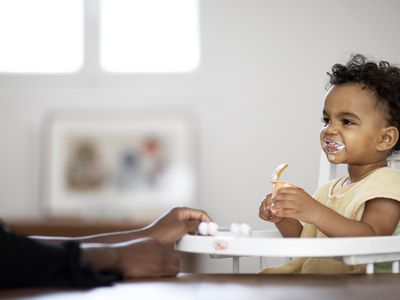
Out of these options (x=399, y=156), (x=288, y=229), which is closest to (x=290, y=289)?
(x=288, y=229)

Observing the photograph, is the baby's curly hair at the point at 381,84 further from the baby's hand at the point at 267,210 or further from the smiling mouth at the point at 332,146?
the baby's hand at the point at 267,210

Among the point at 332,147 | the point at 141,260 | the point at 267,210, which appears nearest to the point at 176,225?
the point at 267,210

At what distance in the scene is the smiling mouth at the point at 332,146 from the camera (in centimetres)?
147

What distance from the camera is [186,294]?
0.82 meters

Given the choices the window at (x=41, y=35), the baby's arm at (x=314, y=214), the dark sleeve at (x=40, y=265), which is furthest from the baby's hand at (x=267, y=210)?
the window at (x=41, y=35)

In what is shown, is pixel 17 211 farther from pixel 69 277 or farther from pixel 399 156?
pixel 69 277

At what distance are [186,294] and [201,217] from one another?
0.50m

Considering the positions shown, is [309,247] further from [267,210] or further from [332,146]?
[332,146]

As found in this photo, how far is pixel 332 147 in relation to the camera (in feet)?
4.85

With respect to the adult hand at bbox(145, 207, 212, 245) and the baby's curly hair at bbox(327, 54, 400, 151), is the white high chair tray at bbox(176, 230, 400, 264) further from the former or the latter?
the baby's curly hair at bbox(327, 54, 400, 151)

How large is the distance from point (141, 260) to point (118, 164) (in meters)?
3.66

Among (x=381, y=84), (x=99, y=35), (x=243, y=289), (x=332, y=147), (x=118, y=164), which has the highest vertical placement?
(x=99, y=35)

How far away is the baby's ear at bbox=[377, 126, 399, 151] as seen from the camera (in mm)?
1505

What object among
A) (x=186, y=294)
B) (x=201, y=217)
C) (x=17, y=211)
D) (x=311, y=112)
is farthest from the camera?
(x=17, y=211)
